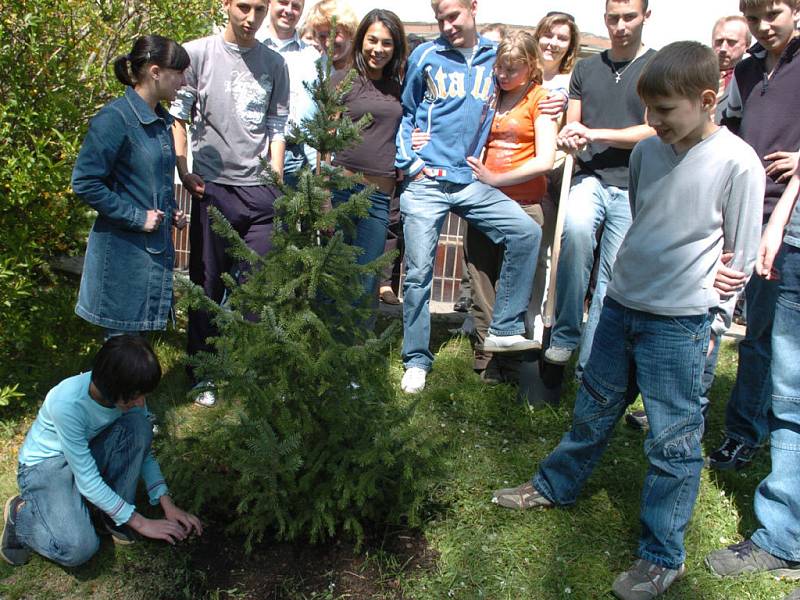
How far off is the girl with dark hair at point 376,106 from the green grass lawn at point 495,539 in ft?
3.75

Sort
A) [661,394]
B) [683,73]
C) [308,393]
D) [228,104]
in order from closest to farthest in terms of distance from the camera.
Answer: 1. [683,73]
2. [661,394]
3. [308,393]
4. [228,104]

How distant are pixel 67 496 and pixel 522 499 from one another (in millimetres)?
1878

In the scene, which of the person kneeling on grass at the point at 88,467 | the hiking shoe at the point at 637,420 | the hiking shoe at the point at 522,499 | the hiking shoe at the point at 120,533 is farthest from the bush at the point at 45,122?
the hiking shoe at the point at 637,420

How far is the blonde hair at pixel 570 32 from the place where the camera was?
4477 millimetres

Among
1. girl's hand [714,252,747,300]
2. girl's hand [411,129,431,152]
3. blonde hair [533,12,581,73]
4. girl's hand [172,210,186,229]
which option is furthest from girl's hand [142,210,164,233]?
blonde hair [533,12,581,73]

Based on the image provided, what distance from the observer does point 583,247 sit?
152 inches

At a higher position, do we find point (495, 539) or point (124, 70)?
point (124, 70)

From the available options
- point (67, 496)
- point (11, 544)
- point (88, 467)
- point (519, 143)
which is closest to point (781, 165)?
point (519, 143)

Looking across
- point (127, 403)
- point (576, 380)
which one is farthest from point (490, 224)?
point (127, 403)

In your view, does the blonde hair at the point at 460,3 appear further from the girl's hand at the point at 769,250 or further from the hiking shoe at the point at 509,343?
the girl's hand at the point at 769,250

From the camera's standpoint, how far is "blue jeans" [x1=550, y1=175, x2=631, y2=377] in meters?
3.88

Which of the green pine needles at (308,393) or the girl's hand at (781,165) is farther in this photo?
the girl's hand at (781,165)

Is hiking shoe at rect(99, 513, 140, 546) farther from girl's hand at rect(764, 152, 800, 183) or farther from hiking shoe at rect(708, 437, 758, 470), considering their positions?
girl's hand at rect(764, 152, 800, 183)

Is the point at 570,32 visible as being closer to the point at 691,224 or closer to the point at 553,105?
the point at 553,105
